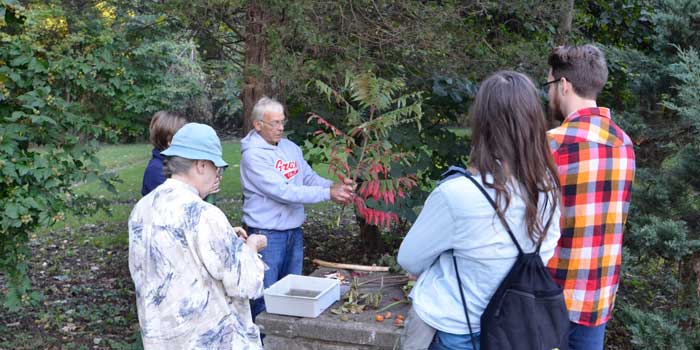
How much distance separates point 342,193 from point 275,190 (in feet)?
1.46

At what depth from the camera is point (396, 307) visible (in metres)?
3.62

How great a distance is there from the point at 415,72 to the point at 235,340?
3.48 meters

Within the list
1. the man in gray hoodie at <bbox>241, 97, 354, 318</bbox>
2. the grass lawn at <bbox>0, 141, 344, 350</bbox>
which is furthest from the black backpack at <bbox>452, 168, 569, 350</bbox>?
the grass lawn at <bbox>0, 141, 344, 350</bbox>

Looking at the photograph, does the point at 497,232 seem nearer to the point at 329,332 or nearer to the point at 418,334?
the point at 418,334

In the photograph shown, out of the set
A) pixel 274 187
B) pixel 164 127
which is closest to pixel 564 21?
pixel 274 187

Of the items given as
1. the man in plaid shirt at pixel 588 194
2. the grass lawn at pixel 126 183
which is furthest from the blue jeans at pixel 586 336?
the grass lawn at pixel 126 183

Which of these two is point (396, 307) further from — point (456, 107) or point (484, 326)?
point (456, 107)

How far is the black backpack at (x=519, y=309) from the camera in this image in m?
2.20

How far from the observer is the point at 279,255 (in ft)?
14.6

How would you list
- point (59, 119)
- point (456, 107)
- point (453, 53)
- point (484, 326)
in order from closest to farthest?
point (484, 326) → point (59, 119) → point (453, 53) → point (456, 107)

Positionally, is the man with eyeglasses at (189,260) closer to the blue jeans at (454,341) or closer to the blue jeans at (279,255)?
the blue jeans at (454,341)

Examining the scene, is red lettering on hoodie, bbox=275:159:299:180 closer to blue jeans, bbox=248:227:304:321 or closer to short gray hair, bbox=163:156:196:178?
blue jeans, bbox=248:227:304:321

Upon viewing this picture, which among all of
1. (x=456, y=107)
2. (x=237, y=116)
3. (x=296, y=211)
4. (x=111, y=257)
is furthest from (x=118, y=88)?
(x=237, y=116)

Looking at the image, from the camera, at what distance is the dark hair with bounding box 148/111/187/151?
4.11 meters
